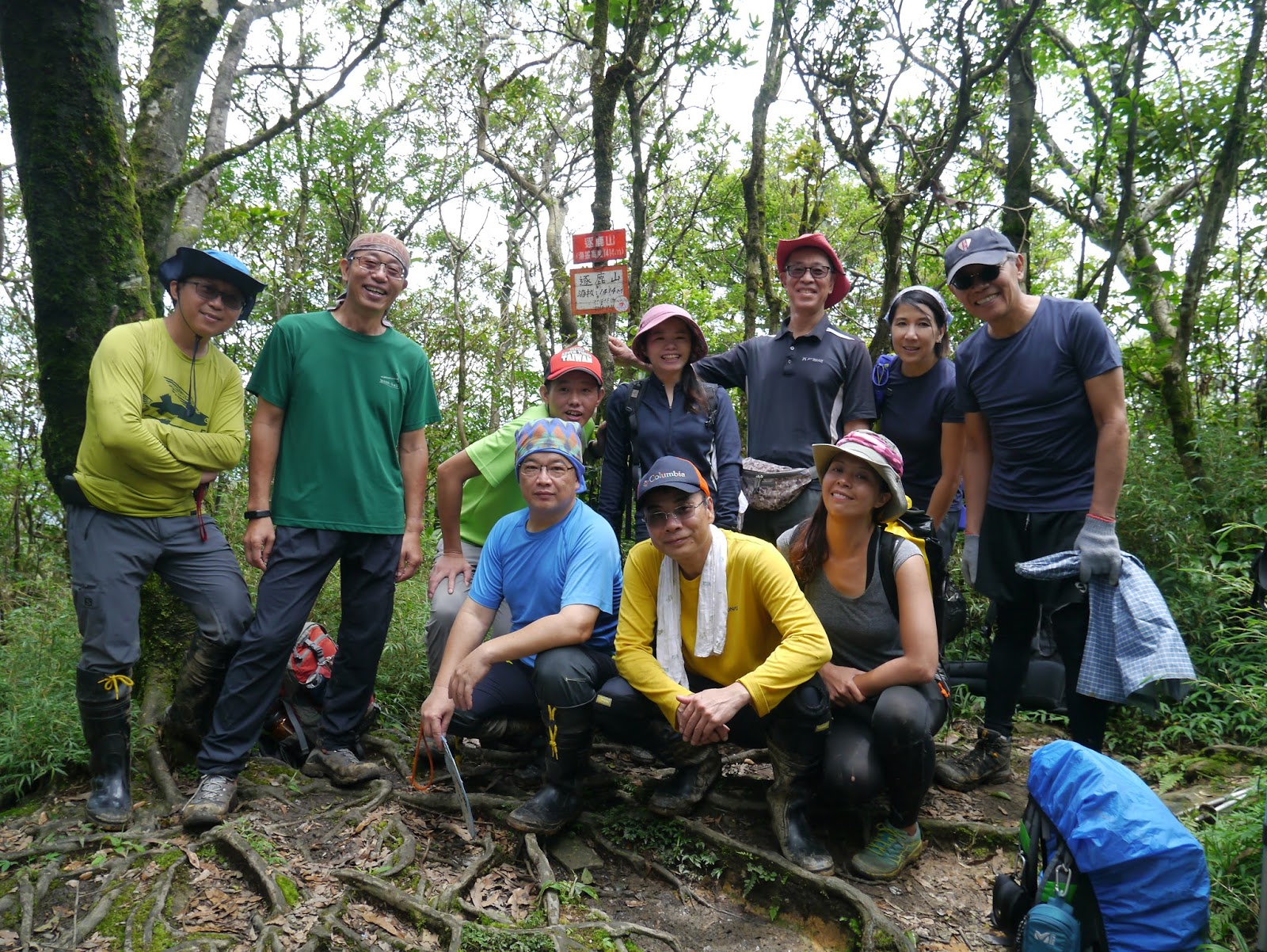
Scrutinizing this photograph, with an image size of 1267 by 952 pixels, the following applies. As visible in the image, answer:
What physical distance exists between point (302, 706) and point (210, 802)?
3.72 ft

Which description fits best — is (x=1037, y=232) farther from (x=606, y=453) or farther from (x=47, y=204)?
(x=47, y=204)

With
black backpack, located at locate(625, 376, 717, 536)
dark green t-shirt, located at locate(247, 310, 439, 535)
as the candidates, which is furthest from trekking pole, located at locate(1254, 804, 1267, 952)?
dark green t-shirt, located at locate(247, 310, 439, 535)

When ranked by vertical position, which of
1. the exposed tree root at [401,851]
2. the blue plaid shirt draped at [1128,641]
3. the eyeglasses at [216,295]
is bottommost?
the exposed tree root at [401,851]

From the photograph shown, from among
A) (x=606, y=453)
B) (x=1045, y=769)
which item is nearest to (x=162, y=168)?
(x=606, y=453)

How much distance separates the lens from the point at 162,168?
619cm

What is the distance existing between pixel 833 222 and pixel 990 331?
1280 cm

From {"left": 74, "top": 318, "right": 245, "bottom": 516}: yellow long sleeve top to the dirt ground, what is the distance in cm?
144

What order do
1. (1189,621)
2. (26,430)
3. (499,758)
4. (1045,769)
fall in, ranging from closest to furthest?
(1045,769) → (499,758) → (1189,621) → (26,430)

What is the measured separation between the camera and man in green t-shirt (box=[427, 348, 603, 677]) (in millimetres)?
4293

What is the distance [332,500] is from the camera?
3996 millimetres

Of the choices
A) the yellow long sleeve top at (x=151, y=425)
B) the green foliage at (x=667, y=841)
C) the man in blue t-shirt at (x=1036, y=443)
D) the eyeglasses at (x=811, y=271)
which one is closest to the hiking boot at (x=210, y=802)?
the yellow long sleeve top at (x=151, y=425)

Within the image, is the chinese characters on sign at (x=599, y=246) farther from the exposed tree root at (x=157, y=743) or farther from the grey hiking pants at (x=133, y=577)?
the exposed tree root at (x=157, y=743)

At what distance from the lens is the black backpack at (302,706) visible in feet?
14.6

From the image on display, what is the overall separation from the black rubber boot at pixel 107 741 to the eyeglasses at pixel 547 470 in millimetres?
2018
